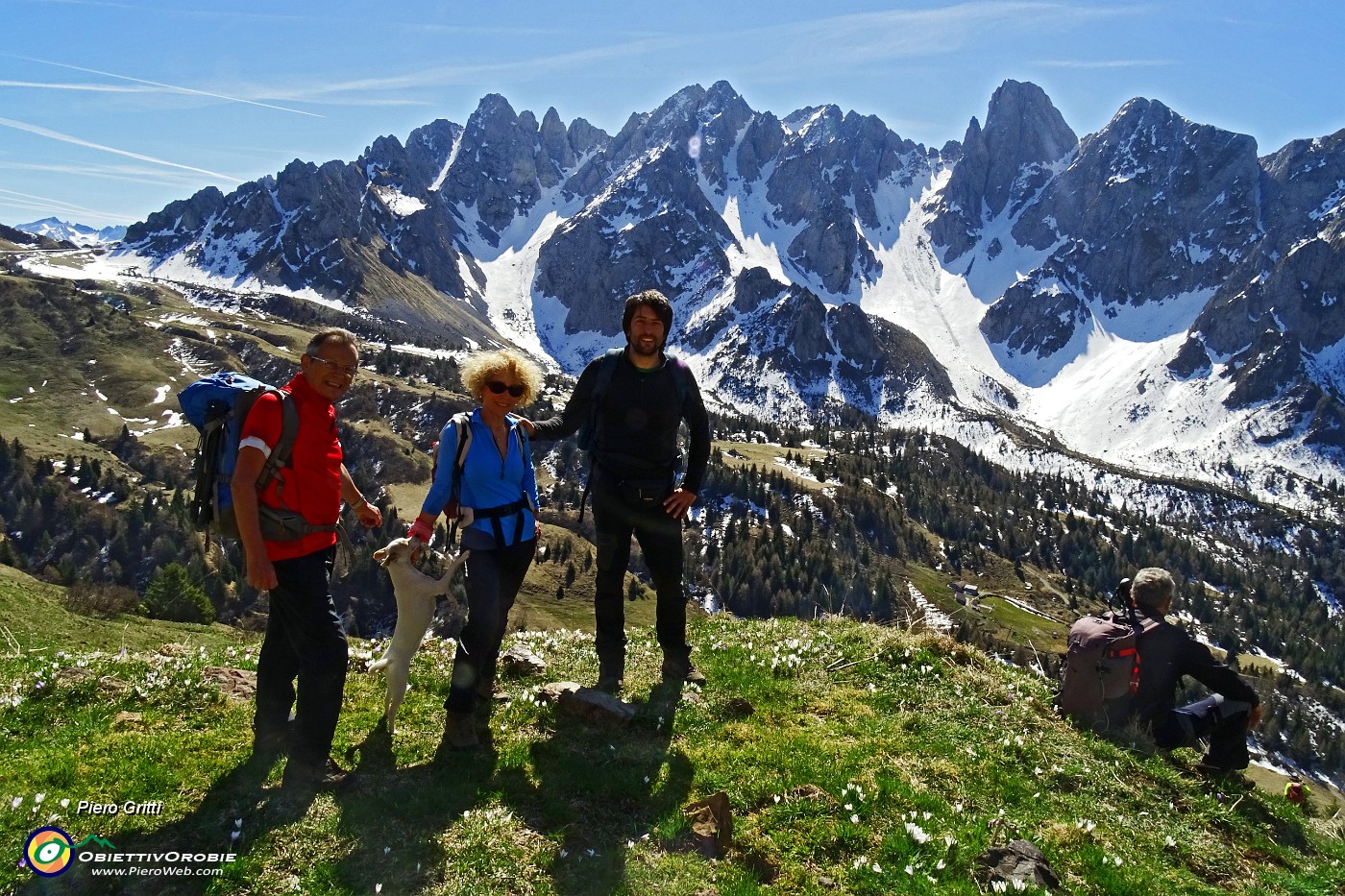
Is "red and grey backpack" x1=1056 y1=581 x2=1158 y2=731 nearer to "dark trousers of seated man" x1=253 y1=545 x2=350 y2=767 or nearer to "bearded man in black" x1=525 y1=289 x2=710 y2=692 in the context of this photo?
"bearded man in black" x1=525 y1=289 x2=710 y2=692

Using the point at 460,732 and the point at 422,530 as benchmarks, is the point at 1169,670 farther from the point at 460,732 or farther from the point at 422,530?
the point at 422,530

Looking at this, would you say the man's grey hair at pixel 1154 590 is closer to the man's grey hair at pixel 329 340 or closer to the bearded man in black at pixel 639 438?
the bearded man in black at pixel 639 438

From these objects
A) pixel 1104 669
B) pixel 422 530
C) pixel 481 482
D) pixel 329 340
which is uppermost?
pixel 329 340

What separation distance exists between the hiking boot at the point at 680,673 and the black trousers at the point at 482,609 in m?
3.57

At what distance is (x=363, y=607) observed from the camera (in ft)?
452

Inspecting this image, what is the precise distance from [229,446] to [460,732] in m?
4.55

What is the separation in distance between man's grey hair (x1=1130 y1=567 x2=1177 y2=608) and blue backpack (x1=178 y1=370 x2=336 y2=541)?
40.9ft

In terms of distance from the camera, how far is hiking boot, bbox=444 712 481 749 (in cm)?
995

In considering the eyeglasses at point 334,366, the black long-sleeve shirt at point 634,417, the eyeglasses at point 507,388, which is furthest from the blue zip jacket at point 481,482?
the eyeglasses at point 334,366

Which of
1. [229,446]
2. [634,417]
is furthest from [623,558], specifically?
[229,446]

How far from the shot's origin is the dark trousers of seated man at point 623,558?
11.2 meters

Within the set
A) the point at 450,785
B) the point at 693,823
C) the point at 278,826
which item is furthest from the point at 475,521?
the point at 693,823

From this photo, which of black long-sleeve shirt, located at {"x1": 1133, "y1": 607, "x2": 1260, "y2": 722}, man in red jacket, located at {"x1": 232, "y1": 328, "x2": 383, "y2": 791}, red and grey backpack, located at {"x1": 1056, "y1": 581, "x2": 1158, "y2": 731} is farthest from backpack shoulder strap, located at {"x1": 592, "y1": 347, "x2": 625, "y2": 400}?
black long-sleeve shirt, located at {"x1": 1133, "y1": 607, "x2": 1260, "y2": 722}

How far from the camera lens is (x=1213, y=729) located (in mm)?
11984
